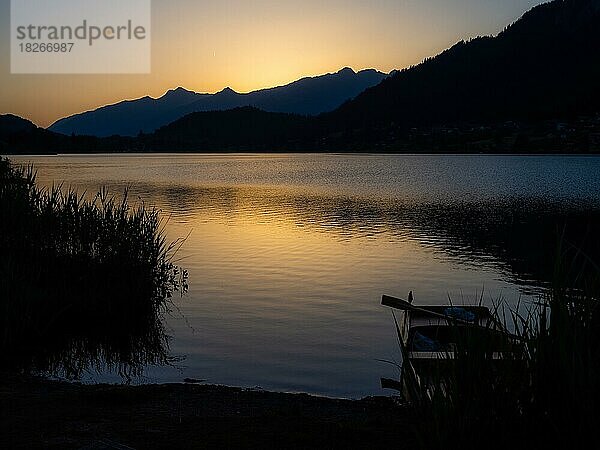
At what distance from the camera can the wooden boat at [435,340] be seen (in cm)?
600

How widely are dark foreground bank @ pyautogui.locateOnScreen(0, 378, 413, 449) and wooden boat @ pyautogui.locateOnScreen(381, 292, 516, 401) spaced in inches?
34.9

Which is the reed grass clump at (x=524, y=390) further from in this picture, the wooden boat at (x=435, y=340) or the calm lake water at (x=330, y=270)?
the calm lake water at (x=330, y=270)

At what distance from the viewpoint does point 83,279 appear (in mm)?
16469

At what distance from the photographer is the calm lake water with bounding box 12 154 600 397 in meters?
13.7

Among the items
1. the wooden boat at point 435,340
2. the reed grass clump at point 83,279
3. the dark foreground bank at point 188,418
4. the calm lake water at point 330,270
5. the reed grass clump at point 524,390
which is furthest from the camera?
the reed grass clump at point 83,279

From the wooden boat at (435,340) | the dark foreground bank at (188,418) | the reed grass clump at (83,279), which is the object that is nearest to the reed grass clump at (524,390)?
the wooden boat at (435,340)

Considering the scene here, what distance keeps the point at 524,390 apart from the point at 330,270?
732 inches

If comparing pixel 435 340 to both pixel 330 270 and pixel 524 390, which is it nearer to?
pixel 524 390

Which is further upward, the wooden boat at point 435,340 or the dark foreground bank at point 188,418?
the wooden boat at point 435,340

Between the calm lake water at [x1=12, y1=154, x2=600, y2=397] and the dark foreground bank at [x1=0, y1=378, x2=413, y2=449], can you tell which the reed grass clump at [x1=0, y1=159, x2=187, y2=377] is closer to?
the calm lake water at [x1=12, y1=154, x2=600, y2=397]

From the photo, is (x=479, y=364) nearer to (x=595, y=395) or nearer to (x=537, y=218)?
(x=595, y=395)


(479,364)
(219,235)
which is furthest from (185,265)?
(479,364)

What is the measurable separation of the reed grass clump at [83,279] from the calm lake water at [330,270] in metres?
1.04

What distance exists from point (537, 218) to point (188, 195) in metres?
32.3
